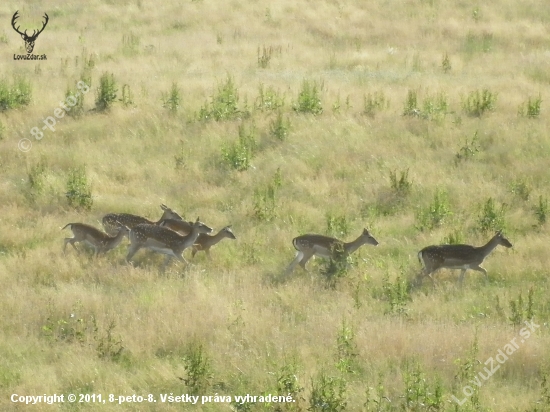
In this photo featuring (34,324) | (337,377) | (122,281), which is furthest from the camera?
(122,281)

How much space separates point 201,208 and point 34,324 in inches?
222

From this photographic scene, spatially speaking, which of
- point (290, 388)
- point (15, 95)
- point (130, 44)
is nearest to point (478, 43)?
point (130, 44)

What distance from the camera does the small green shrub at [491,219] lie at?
1544cm

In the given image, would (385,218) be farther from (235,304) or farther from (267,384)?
(267,384)

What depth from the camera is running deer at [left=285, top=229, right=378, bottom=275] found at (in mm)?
13961

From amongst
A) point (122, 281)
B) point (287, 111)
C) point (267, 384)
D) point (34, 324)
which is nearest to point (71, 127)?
point (287, 111)

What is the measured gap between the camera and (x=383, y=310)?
12.4 meters

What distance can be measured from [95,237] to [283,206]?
11.3 feet

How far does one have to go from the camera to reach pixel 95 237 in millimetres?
14852

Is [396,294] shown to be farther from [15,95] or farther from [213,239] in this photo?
[15,95]

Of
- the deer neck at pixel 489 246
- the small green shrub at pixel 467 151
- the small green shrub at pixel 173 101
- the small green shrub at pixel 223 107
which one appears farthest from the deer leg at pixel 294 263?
the small green shrub at pixel 173 101

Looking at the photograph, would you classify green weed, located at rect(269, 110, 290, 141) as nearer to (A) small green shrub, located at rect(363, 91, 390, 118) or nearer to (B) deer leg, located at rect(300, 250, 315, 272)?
(A) small green shrub, located at rect(363, 91, 390, 118)

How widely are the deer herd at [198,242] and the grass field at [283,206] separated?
10.0 inches

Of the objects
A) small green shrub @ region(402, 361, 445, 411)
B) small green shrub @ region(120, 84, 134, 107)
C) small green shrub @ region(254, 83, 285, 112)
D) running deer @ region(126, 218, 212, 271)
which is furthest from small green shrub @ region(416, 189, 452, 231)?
small green shrub @ region(120, 84, 134, 107)
